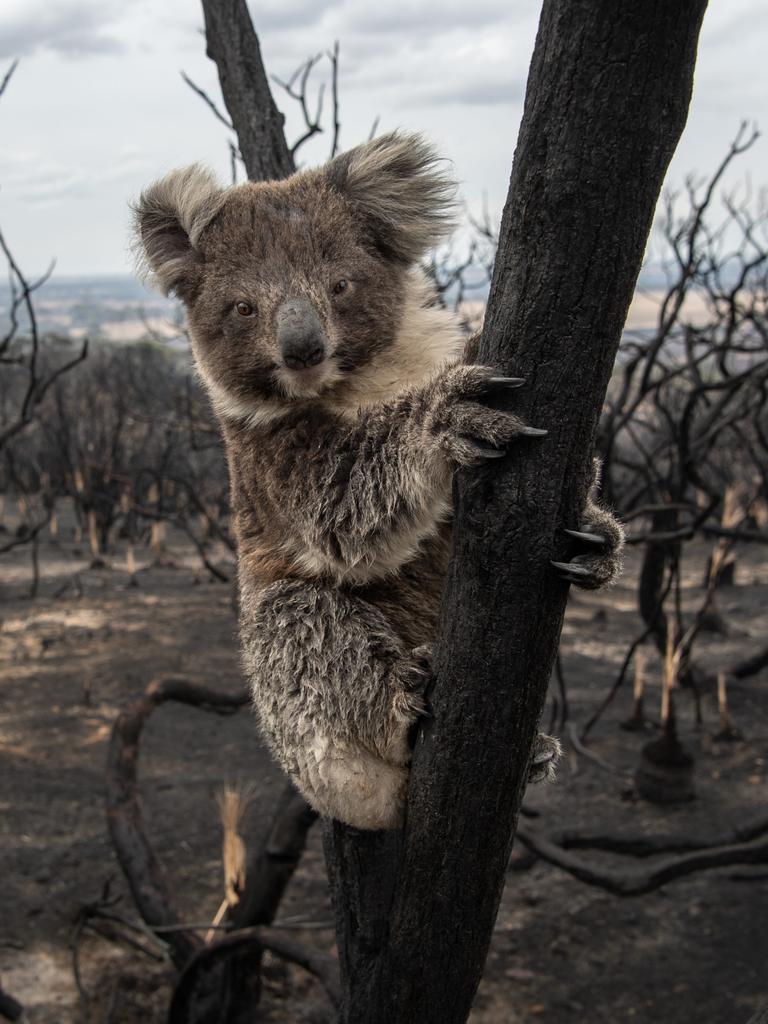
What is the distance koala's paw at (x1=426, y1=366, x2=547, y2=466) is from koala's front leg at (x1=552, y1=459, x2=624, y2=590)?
19cm

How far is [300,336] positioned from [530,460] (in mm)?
827

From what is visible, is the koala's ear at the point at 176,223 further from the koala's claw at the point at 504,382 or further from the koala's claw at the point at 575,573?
the koala's claw at the point at 575,573

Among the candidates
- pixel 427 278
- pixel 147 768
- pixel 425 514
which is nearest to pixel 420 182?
pixel 427 278

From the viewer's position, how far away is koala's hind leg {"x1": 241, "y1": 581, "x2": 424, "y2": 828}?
219 cm

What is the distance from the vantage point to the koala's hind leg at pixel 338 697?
7.18 ft

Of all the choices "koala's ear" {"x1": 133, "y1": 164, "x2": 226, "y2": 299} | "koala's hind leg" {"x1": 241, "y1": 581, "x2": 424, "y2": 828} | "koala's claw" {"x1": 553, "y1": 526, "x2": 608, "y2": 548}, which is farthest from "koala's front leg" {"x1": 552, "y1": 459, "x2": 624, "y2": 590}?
"koala's ear" {"x1": 133, "y1": 164, "x2": 226, "y2": 299}

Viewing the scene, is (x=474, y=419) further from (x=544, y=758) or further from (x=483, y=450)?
(x=544, y=758)

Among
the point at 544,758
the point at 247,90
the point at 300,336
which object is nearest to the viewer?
the point at 300,336

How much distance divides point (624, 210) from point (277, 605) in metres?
1.37

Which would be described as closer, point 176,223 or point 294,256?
point 294,256

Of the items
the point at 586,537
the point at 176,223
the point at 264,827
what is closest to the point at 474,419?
the point at 586,537

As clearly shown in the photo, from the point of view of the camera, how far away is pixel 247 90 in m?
3.52

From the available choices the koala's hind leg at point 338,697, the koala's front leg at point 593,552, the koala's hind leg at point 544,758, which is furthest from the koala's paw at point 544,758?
the koala's front leg at point 593,552

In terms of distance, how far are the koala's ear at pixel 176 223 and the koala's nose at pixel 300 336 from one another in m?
0.43
